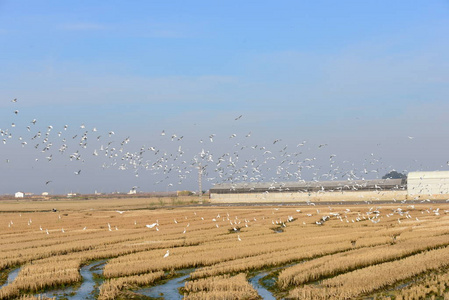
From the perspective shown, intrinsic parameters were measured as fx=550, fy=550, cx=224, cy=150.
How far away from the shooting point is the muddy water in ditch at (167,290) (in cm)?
2203

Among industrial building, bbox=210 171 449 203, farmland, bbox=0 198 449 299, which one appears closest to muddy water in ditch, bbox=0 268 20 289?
farmland, bbox=0 198 449 299

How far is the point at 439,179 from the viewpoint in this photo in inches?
4122

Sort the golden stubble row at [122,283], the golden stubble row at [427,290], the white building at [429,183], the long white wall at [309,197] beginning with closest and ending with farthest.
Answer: the golden stubble row at [427,290], the golden stubble row at [122,283], the white building at [429,183], the long white wall at [309,197]

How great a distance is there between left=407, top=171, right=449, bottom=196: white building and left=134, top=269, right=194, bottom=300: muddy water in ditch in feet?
283

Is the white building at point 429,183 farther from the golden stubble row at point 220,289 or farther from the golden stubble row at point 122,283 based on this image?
the golden stubble row at point 220,289

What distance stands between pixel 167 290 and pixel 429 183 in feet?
305

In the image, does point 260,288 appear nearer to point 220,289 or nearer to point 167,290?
point 220,289

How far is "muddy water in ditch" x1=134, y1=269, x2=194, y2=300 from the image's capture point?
22.0 m

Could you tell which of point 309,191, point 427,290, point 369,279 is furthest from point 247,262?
point 309,191

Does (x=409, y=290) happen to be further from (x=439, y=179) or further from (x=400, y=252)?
(x=439, y=179)

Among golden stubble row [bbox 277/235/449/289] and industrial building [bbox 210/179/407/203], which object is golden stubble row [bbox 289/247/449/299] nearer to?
Answer: golden stubble row [bbox 277/235/449/289]

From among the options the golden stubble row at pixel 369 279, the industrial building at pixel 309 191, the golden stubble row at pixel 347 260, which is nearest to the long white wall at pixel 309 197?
the industrial building at pixel 309 191

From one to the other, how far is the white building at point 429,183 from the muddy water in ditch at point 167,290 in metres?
86.3

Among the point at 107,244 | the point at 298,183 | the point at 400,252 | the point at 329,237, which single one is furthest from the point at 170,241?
the point at 298,183
